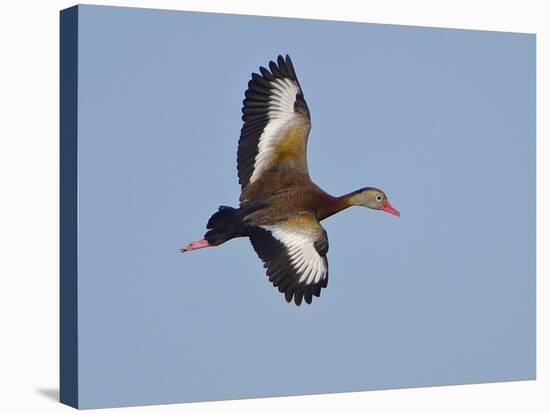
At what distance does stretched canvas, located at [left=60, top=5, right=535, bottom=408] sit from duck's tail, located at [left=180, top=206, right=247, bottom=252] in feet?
0.16

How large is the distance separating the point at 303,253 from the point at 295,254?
0.06 metres

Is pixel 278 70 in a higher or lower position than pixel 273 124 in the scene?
higher

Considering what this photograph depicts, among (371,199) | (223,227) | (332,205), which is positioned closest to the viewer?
(223,227)

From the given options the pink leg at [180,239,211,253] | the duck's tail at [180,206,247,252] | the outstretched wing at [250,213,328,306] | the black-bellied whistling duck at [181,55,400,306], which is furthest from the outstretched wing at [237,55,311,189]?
the pink leg at [180,239,211,253]

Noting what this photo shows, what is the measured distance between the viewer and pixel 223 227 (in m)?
9.69

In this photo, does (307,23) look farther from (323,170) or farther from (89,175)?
(89,175)

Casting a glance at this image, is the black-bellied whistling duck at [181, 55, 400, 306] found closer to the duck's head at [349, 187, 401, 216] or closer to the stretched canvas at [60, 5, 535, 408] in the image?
the stretched canvas at [60, 5, 535, 408]

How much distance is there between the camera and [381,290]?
1034cm

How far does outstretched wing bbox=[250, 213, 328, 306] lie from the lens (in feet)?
32.1

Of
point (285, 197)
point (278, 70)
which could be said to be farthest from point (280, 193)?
point (278, 70)

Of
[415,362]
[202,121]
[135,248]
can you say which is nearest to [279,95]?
[202,121]

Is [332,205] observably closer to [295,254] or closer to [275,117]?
[295,254]

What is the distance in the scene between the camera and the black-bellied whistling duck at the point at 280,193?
32.1 feet

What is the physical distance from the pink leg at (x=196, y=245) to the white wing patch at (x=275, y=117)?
1.82 ft
